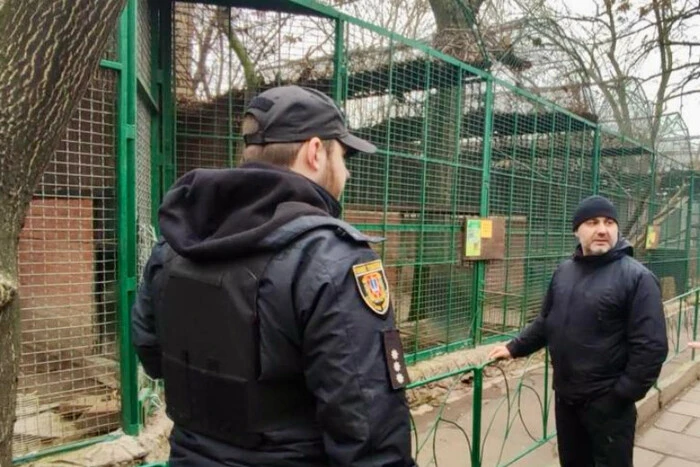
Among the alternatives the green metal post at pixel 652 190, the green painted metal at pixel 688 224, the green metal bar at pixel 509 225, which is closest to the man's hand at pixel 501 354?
the green metal bar at pixel 509 225

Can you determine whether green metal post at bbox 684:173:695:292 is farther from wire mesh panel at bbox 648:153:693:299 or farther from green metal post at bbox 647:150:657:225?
green metal post at bbox 647:150:657:225

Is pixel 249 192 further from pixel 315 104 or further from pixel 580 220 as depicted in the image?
pixel 580 220

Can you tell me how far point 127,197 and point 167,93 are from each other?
157cm

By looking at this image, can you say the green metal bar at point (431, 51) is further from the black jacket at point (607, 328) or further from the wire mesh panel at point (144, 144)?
the black jacket at point (607, 328)

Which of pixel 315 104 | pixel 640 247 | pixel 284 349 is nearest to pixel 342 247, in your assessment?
pixel 284 349

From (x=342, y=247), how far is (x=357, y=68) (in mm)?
4138

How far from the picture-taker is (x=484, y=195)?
638cm

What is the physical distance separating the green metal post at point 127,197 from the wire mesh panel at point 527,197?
15.4ft

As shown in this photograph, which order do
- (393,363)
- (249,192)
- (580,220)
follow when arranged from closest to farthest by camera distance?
1. (393,363)
2. (249,192)
3. (580,220)

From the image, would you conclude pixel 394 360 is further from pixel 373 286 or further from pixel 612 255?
pixel 612 255

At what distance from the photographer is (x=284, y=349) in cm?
114

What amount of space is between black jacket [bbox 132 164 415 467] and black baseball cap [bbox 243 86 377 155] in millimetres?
105

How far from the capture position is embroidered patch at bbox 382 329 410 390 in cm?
113

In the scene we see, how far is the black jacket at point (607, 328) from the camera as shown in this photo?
2.58 metres
